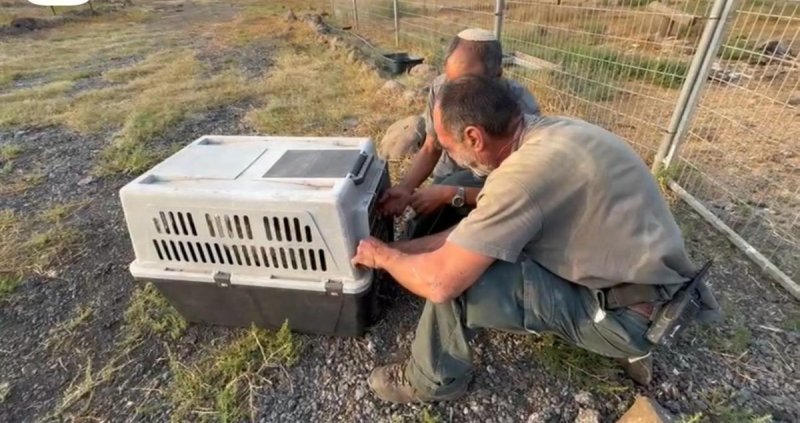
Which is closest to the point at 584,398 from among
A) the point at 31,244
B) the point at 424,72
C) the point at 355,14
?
the point at 31,244

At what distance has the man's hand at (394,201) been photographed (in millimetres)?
1496

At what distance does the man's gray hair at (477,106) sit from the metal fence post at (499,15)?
8.02ft

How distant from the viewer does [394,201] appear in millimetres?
1518

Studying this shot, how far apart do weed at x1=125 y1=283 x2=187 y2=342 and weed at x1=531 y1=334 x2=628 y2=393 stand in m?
1.26

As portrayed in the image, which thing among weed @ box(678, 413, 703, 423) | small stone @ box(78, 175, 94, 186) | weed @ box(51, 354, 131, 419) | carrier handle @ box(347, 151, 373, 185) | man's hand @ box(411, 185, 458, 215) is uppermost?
carrier handle @ box(347, 151, 373, 185)

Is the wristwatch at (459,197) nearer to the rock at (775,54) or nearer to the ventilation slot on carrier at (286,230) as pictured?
the ventilation slot on carrier at (286,230)

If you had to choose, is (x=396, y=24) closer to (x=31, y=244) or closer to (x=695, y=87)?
(x=695, y=87)

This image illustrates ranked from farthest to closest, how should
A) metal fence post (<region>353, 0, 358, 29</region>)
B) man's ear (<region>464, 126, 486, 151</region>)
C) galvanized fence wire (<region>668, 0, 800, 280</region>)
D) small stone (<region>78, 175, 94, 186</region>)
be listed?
1. metal fence post (<region>353, 0, 358, 29</region>)
2. small stone (<region>78, 175, 94, 186</region>)
3. galvanized fence wire (<region>668, 0, 800, 280</region>)
4. man's ear (<region>464, 126, 486, 151</region>)

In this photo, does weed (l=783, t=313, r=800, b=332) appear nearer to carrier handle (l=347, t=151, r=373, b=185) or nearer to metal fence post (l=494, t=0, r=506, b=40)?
carrier handle (l=347, t=151, r=373, b=185)

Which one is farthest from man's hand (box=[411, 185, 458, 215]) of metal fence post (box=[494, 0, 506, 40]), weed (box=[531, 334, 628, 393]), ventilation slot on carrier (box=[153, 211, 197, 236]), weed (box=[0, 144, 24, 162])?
weed (box=[0, 144, 24, 162])

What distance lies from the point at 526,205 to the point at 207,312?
1143mm

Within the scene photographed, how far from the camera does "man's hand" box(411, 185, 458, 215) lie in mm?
1566

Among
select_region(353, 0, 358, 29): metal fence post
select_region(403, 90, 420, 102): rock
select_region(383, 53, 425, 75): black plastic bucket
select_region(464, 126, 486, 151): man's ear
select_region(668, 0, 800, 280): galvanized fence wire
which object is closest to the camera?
select_region(464, 126, 486, 151): man's ear

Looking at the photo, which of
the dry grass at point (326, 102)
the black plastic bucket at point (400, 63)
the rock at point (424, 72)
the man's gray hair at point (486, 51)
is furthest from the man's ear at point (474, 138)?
the black plastic bucket at point (400, 63)
